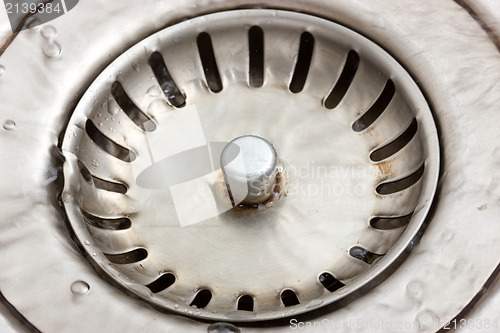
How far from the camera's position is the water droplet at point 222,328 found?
75 centimetres

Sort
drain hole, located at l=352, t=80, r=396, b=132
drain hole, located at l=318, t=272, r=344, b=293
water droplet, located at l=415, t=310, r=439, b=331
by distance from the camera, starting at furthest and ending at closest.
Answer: drain hole, located at l=352, t=80, r=396, b=132 → drain hole, located at l=318, t=272, r=344, b=293 → water droplet, located at l=415, t=310, r=439, b=331

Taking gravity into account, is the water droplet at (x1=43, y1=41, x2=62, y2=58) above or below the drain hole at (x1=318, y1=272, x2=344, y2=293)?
above

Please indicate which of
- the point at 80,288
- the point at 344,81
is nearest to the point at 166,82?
the point at 344,81

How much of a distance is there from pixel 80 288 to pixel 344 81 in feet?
1.92

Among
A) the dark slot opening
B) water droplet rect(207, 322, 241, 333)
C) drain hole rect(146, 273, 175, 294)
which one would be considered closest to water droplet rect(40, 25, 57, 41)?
the dark slot opening

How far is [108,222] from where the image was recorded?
95 cm

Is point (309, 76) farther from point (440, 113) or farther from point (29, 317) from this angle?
point (29, 317)

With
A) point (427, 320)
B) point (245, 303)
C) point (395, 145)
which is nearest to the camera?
point (427, 320)

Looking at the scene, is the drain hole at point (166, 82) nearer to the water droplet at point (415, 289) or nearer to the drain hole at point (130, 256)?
the drain hole at point (130, 256)

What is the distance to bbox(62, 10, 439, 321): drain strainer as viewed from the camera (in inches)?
35.3

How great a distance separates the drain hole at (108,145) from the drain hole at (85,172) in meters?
0.07

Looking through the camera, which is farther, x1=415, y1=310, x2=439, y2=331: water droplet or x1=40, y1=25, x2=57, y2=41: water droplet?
x1=40, y1=25, x2=57, y2=41: water droplet

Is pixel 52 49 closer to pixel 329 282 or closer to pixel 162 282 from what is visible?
pixel 162 282

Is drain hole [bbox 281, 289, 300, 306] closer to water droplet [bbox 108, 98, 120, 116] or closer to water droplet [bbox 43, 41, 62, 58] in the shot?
water droplet [bbox 108, 98, 120, 116]
